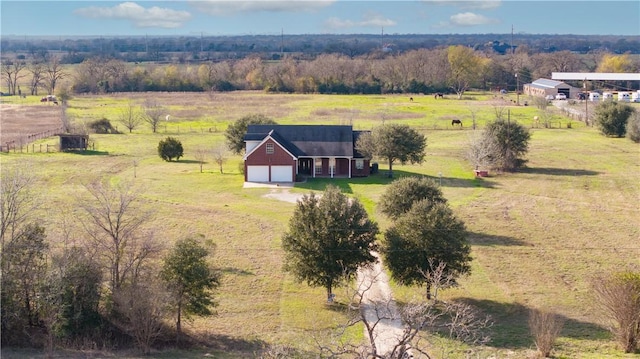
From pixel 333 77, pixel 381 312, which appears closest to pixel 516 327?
pixel 381 312

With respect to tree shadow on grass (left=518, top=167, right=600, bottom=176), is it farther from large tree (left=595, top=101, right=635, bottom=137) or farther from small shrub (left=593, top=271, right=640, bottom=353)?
small shrub (left=593, top=271, right=640, bottom=353)

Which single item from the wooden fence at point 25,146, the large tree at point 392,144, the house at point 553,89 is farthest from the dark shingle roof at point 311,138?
the house at point 553,89

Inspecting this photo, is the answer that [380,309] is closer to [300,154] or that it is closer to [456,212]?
[456,212]

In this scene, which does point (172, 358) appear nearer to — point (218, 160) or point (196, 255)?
point (196, 255)

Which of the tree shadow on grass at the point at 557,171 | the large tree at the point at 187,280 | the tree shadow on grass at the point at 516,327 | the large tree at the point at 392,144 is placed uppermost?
the large tree at the point at 392,144

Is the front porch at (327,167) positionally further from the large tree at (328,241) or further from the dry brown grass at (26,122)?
the dry brown grass at (26,122)

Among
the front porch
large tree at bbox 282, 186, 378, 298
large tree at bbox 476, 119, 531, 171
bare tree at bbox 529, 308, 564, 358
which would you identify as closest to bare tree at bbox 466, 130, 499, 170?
large tree at bbox 476, 119, 531, 171

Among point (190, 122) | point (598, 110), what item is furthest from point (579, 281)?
point (190, 122)
